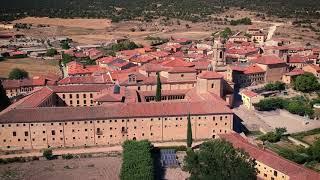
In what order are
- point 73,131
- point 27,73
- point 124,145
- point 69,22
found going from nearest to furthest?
point 124,145 → point 73,131 → point 27,73 → point 69,22

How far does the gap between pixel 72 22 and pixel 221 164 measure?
494ft

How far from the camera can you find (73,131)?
51562 mm

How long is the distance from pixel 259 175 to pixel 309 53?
60.0 m

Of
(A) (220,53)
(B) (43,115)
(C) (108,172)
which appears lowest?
(C) (108,172)

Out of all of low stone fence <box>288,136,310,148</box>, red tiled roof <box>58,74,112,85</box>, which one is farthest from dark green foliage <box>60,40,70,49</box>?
low stone fence <box>288,136,310,148</box>

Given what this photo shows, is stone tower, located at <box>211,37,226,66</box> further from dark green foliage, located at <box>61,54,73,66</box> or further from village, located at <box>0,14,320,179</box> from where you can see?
dark green foliage, located at <box>61,54,73,66</box>

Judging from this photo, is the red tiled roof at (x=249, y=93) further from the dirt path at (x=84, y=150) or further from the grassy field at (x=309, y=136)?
the dirt path at (x=84, y=150)

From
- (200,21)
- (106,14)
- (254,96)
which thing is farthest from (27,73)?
(106,14)

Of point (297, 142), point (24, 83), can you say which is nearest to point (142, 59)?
point (24, 83)

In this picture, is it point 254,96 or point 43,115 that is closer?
point 43,115

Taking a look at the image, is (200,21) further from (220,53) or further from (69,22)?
(220,53)

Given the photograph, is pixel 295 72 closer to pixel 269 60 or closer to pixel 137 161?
pixel 269 60

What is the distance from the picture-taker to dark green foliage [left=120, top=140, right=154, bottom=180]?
41.4 m

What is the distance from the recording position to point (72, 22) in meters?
180
